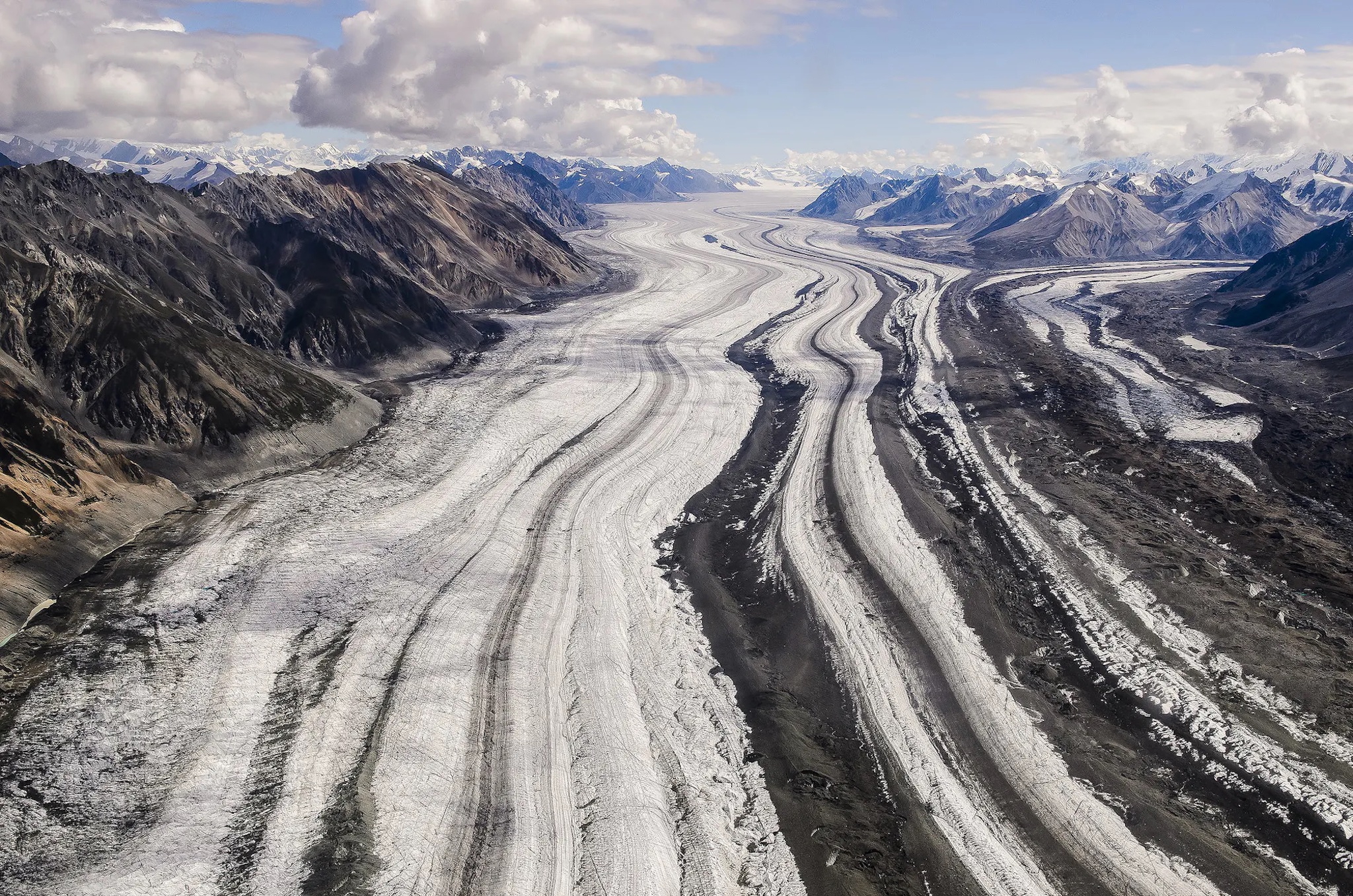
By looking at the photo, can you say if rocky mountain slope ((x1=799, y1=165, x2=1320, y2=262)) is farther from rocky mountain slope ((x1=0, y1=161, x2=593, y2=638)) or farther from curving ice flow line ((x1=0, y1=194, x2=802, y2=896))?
curving ice flow line ((x1=0, y1=194, x2=802, y2=896))

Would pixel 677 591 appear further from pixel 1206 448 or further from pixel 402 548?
pixel 1206 448

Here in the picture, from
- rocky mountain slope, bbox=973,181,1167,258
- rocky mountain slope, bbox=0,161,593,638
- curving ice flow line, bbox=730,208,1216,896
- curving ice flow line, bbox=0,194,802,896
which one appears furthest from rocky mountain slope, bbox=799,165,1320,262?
curving ice flow line, bbox=0,194,802,896

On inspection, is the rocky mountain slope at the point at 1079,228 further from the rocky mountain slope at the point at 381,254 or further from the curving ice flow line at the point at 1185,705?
the curving ice flow line at the point at 1185,705

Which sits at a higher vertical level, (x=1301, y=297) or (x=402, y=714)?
(x=1301, y=297)

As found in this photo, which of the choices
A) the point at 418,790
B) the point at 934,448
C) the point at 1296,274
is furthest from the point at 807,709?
the point at 1296,274

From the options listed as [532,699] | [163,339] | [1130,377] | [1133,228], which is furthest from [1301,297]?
[1133,228]

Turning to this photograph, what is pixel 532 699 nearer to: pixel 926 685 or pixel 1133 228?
pixel 926 685
